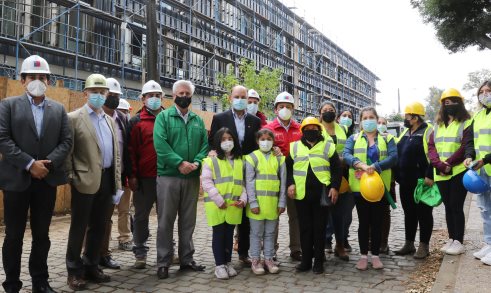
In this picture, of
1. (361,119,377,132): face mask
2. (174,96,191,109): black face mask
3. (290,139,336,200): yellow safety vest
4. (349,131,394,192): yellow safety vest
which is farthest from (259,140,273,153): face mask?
(361,119,377,132): face mask

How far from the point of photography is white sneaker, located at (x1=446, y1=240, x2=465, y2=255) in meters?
5.46

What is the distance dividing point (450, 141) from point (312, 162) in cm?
170

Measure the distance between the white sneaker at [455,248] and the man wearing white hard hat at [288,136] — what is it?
180 cm

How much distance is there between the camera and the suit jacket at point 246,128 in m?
5.68

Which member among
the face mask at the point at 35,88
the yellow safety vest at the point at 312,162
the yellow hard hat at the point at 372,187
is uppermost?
the face mask at the point at 35,88

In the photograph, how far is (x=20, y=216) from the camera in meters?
4.22

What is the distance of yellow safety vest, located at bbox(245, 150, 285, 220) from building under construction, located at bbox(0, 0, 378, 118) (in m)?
6.74

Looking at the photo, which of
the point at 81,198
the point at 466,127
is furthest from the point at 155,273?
the point at 466,127

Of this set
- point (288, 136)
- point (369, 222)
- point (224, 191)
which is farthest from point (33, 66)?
point (369, 222)

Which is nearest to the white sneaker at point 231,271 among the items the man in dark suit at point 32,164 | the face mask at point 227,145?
the face mask at point 227,145

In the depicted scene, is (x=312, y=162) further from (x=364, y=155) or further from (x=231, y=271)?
(x=231, y=271)

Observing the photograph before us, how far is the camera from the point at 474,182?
194 inches

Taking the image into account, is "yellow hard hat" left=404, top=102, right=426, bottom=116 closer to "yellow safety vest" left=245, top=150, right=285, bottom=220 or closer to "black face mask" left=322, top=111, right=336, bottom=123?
"black face mask" left=322, top=111, right=336, bottom=123

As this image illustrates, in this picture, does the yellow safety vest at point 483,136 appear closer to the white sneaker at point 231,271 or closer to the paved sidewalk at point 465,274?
the paved sidewalk at point 465,274
